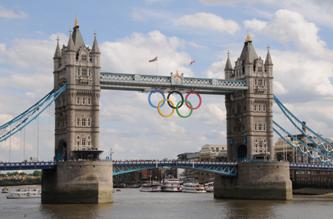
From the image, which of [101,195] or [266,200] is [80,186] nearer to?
[101,195]

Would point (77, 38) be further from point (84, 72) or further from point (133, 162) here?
point (133, 162)

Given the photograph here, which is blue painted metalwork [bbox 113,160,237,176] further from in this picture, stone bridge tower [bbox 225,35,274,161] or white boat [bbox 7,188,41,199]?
white boat [bbox 7,188,41,199]

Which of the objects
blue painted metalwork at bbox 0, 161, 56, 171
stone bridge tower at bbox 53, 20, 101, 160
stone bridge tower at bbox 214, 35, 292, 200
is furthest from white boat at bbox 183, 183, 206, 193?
blue painted metalwork at bbox 0, 161, 56, 171

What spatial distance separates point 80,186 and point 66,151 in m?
13.2

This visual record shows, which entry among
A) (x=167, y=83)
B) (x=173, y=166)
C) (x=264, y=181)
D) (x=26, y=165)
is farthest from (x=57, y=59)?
(x=264, y=181)

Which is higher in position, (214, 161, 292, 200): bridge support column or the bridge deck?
the bridge deck

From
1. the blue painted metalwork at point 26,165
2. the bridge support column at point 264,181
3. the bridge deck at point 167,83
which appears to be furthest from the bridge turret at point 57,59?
the bridge support column at point 264,181

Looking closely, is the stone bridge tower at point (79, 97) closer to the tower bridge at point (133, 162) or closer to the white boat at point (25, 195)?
the tower bridge at point (133, 162)

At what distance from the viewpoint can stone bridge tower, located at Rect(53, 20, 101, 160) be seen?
118938mm

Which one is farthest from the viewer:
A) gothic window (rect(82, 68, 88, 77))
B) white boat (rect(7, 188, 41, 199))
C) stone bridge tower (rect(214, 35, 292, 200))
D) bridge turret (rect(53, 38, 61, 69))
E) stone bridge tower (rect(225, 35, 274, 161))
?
white boat (rect(7, 188, 41, 199))

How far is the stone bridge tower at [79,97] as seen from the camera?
11894 centimetres

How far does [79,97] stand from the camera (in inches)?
4729

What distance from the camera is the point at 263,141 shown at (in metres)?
137

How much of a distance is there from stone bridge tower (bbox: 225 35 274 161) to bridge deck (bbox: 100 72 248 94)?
2.66m
